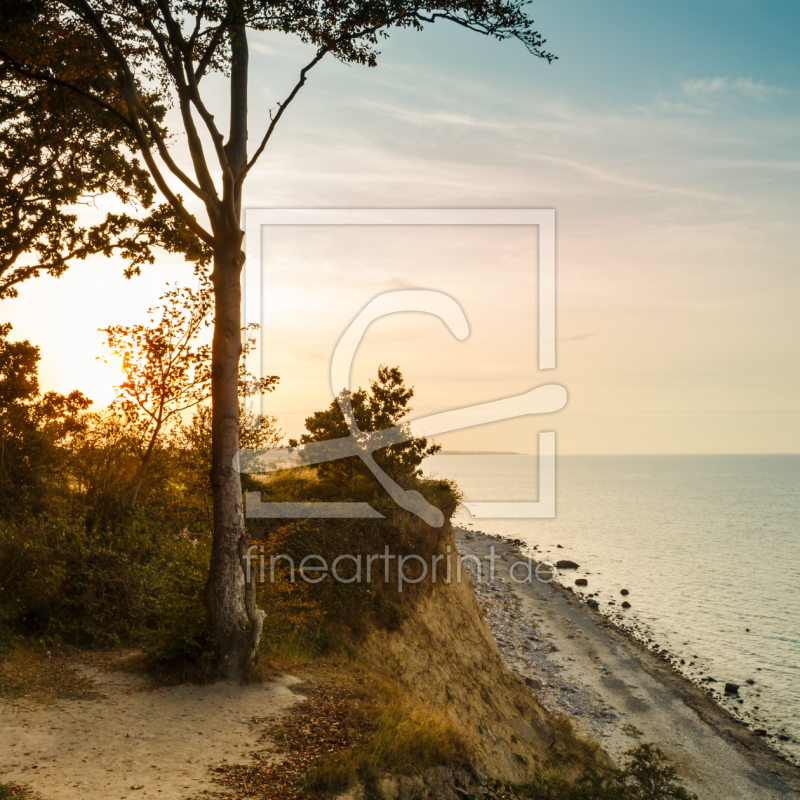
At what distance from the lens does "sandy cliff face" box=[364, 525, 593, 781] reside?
1822 centimetres

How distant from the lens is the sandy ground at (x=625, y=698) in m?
25.7

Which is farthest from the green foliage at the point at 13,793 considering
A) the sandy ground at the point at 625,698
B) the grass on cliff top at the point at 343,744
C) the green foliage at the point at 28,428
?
the sandy ground at the point at 625,698

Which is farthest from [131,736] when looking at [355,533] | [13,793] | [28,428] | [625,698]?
[625,698]

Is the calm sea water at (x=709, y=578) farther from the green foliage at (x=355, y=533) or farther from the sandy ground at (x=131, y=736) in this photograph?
the sandy ground at (x=131, y=736)

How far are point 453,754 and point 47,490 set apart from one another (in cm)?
1573

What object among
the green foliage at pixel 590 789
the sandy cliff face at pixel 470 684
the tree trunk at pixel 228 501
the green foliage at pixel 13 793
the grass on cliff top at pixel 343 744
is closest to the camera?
the green foliage at pixel 13 793

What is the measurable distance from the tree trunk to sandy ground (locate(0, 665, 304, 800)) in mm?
882

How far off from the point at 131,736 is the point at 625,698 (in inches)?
1126

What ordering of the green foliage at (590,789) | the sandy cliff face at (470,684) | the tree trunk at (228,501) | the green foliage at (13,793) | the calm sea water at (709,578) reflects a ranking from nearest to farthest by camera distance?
the green foliage at (13,793) < the green foliage at (590,789) < the tree trunk at (228,501) < the sandy cliff face at (470,684) < the calm sea water at (709,578)

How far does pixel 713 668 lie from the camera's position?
3869cm

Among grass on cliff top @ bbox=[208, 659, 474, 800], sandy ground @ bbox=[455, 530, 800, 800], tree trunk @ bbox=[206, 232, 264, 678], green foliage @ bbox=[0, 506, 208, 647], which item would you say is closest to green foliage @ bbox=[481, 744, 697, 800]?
grass on cliff top @ bbox=[208, 659, 474, 800]

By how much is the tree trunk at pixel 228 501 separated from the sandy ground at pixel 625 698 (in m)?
19.1

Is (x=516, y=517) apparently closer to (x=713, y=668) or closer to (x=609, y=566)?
(x=609, y=566)

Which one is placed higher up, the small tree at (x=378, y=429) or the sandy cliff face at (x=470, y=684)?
the small tree at (x=378, y=429)
